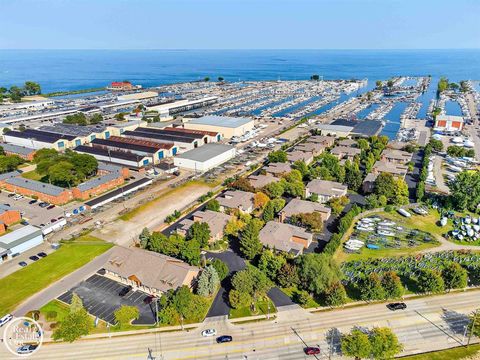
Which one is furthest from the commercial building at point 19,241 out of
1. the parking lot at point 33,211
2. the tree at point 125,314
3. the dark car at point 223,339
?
the dark car at point 223,339

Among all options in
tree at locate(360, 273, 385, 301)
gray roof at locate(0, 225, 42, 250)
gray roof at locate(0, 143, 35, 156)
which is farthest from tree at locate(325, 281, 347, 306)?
gray roof at locate(0, 143, 35, 156)

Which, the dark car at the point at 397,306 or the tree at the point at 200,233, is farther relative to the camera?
the tree at the point at 200,233

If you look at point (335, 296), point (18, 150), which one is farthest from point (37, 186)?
point (335, 296)

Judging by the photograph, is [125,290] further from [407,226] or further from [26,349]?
[407,226]

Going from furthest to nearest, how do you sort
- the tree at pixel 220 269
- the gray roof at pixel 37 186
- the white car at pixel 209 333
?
the gray roof at pixel 37 186 < the tree at pixel 220 269 < the white car at pixel 209 333

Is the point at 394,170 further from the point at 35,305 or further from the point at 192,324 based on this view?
the point at 35,305

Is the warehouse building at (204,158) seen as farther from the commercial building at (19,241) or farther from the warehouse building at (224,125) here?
the commercial building at (19,241)
